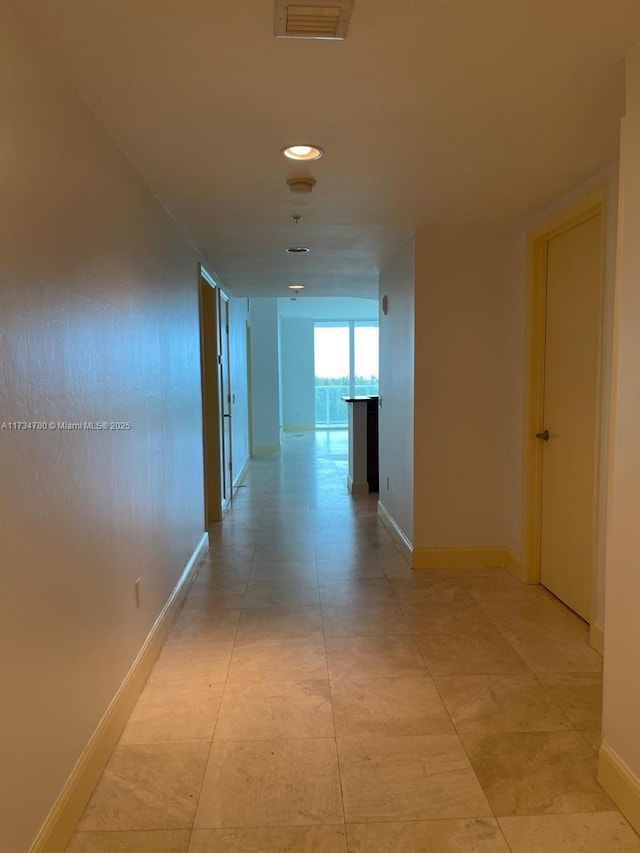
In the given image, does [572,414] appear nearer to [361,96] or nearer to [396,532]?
[396,532]

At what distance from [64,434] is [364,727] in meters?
1.49

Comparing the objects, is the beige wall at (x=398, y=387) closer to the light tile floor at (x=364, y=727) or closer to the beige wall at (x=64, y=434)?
the light tile floor at (x=364, y=727)

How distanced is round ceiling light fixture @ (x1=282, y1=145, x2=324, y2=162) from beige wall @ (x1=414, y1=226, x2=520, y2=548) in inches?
57.2

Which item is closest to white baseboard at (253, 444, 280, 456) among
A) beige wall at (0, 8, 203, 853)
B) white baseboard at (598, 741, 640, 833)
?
beige wall at (0, 8, 203, 853)

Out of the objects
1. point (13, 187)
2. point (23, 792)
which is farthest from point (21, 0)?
point (23, 792)

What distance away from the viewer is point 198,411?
4.07 metres

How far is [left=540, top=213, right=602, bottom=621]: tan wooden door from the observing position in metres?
2.84

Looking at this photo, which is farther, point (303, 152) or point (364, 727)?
point (303, 152)

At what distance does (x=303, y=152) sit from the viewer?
231 centimetres

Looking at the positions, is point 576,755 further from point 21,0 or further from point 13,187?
point 21,0

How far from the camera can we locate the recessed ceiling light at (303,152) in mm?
2258

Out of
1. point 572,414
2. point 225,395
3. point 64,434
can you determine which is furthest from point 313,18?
point 225,395

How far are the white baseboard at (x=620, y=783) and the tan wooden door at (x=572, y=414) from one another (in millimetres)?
1132

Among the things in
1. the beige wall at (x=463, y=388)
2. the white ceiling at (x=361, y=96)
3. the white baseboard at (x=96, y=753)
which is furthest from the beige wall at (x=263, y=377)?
the white baseboard at (x=96, y=753)
